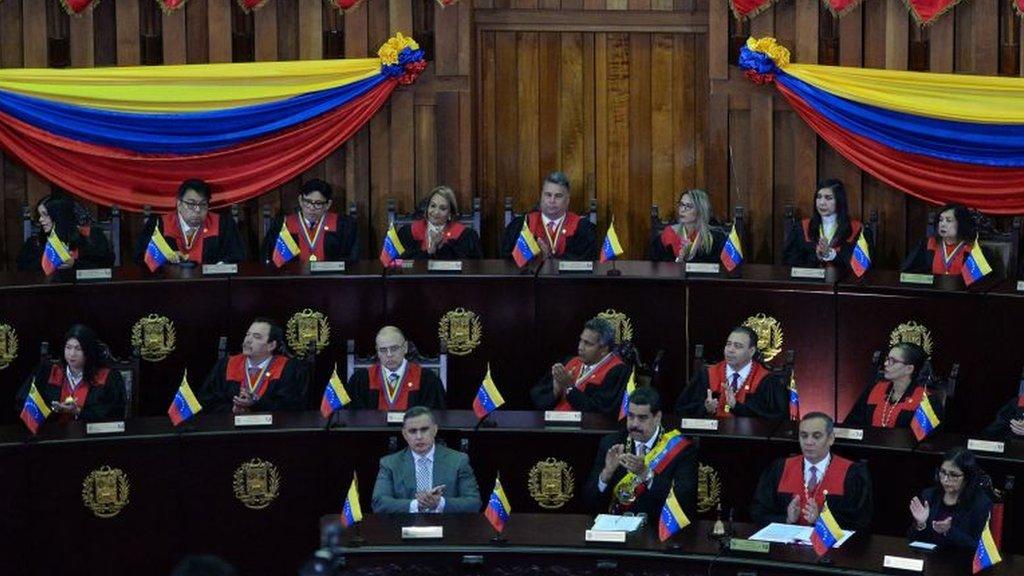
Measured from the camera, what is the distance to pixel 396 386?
9492 mm

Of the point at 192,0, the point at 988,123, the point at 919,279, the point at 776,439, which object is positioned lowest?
the point at 776,439

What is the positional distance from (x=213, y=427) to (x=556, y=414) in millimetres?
1504

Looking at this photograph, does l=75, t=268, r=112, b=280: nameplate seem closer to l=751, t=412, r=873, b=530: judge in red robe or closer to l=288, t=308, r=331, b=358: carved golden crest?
l=288, t=308, r=331, b=358: carved golden crest

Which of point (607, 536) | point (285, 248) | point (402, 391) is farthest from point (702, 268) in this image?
point (607, 536)

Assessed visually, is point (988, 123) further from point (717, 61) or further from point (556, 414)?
point (556, 414)

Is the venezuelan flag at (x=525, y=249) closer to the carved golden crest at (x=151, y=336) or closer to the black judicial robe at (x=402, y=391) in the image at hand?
the black judicial robe at (x=402, y=391)

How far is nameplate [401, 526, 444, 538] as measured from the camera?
302 inches

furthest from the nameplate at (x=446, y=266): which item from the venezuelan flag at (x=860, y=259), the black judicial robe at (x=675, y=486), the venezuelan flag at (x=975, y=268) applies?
the venezuelan flag at (x=975, y=268)

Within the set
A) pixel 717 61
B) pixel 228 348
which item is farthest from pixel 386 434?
pixel 717 61

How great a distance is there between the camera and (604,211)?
11.7 meters

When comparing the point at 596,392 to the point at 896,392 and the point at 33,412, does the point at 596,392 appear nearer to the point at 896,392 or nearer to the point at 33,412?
the point at 896,392

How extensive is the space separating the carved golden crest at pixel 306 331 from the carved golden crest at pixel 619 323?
1356 millimetres

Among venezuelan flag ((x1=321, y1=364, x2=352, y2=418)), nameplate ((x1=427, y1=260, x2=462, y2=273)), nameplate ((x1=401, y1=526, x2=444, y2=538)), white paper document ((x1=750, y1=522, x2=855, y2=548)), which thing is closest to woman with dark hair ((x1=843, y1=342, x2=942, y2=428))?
white paper document ((x1=750, y1=522, x2=855, y2=548))

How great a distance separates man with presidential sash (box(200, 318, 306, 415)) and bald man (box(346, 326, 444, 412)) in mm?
280
